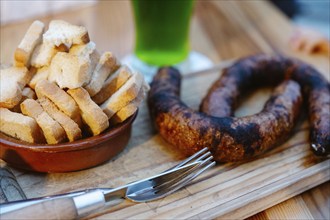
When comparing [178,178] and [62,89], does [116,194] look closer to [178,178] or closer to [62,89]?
[178,178]

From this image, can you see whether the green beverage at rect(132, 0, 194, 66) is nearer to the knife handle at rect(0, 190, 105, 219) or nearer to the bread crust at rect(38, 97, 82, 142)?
the bread crust at rect(38, 97, 82, 142)

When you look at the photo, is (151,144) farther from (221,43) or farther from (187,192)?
(221,43)

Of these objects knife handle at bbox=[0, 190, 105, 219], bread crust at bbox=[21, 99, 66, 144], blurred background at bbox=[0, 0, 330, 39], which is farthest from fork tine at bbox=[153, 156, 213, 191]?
blurred background at bbox=[0, 0, 330, 39]

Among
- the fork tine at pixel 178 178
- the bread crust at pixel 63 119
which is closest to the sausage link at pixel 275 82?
the fork tine at pixel 178 178

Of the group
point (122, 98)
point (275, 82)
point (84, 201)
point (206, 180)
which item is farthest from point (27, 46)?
point (275, 82)

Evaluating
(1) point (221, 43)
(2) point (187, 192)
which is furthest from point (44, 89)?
(1) point (221, 43)

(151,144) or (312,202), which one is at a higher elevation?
(151,144)
